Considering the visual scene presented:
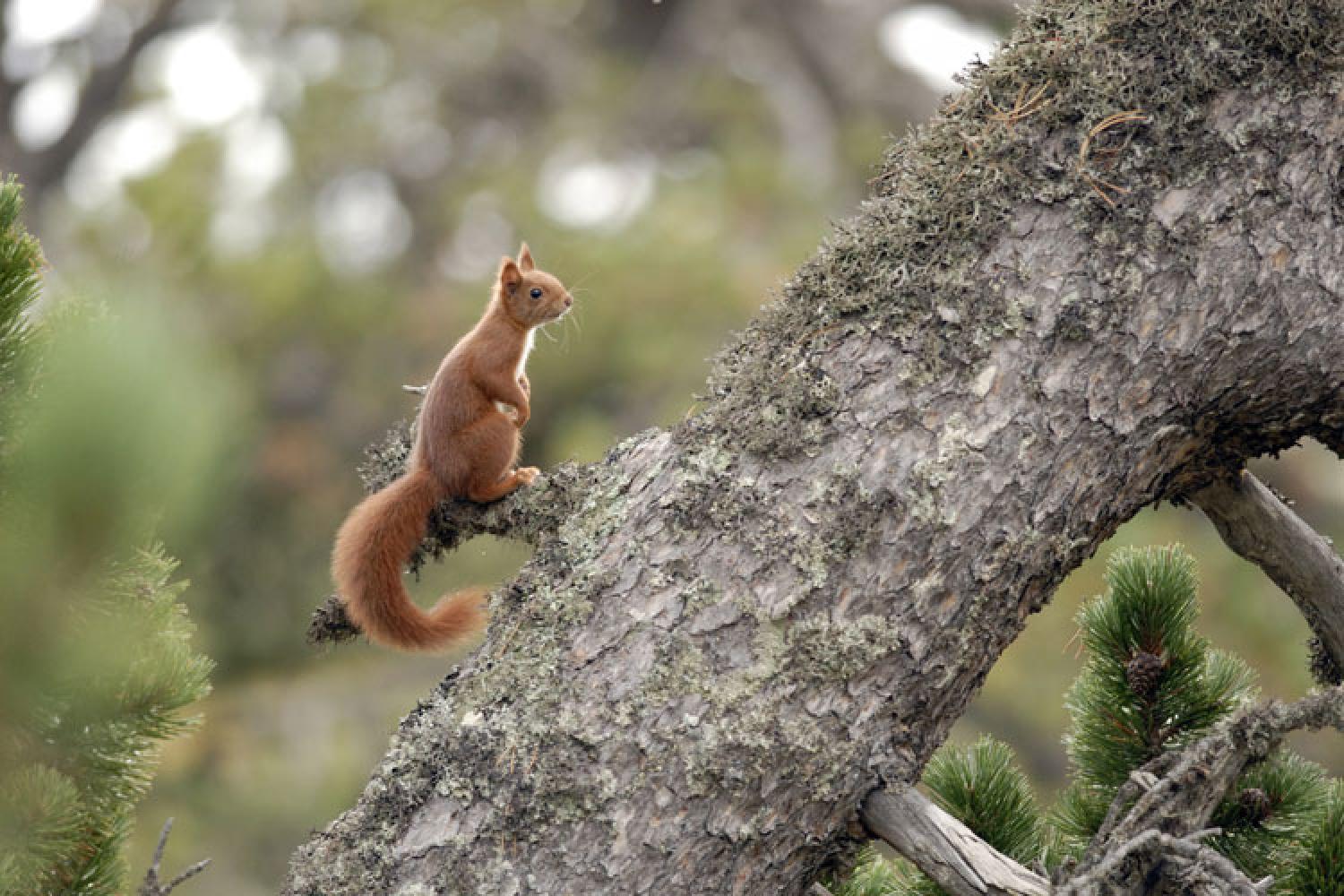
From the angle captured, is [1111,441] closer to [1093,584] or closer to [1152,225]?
[1152,225]

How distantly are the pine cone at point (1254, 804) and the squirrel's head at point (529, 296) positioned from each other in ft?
4.35

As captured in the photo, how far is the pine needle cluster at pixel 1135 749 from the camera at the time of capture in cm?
181

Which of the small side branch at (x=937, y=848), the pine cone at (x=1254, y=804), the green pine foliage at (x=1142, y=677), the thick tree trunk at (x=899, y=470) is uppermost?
the thick tree trunk at (x=899, y=470)

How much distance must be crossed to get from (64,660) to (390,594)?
0.76m

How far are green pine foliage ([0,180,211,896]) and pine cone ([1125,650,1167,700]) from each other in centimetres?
126

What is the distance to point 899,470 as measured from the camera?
1.46 metres

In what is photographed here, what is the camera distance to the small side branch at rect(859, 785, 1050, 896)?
1440 millimetres

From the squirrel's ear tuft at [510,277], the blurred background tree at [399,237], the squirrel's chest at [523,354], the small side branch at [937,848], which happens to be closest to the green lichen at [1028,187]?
the small side branch at [937,848]

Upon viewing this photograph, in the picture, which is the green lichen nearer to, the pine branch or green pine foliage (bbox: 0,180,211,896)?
the pine branch

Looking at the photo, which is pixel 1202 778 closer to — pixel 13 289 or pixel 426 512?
pixel 426 512

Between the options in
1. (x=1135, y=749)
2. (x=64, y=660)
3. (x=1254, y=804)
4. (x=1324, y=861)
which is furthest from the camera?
(x=1135, y=749)

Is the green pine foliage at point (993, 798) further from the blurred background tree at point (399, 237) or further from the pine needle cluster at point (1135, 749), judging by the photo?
the blurred background tree at point (399, 237)

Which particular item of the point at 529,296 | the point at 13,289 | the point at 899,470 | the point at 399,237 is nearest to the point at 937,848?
the point at 899,470

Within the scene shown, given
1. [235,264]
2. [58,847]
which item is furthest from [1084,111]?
[235,264]
